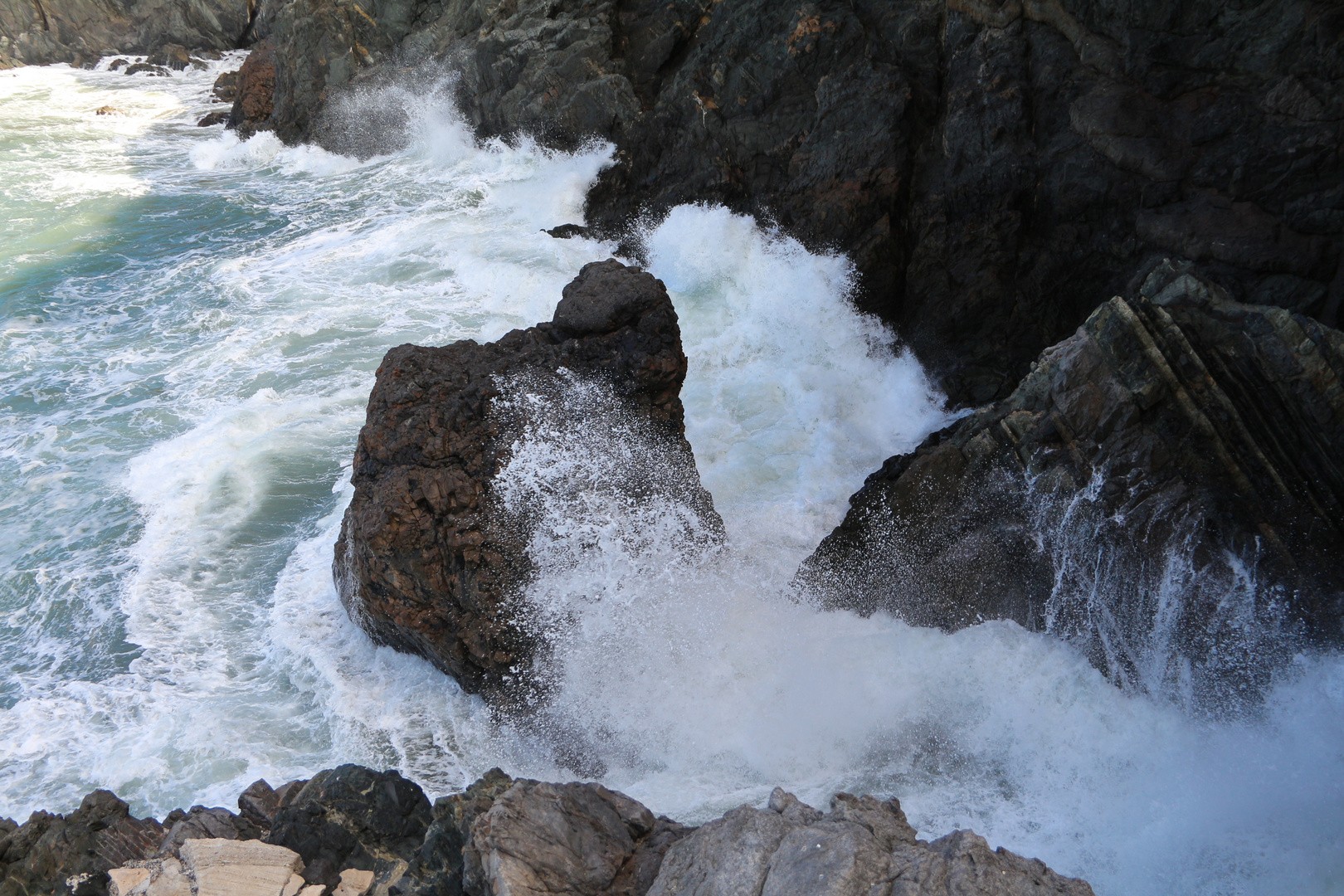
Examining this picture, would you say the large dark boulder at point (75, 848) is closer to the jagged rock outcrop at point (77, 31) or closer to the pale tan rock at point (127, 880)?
the pale tan rock at point (127, 880)

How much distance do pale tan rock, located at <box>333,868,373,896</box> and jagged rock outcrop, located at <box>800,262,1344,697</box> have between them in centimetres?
403

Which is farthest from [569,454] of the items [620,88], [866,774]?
[620,88]

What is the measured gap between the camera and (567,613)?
7.05 meters

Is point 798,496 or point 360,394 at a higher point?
point 798,496

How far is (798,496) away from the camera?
8758mm

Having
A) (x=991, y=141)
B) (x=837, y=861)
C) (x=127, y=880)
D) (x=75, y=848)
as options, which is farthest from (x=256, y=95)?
(x=837, y=861)

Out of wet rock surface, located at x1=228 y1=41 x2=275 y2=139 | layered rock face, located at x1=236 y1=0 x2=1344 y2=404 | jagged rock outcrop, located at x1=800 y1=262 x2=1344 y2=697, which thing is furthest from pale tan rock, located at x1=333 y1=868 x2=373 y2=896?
wet rock surface, located at x1=228 y1=41 x2=275 y2=139

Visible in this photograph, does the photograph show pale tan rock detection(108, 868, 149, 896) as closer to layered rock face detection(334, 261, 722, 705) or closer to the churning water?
the churning water

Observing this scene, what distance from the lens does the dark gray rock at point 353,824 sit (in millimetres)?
5125

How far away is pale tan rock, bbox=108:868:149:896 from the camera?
16.0ft

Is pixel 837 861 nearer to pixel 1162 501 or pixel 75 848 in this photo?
pixel 1162 501

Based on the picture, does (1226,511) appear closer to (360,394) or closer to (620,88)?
(360,394)

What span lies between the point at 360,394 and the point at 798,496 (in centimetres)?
519

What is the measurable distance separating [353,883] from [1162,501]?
18.4 ft
